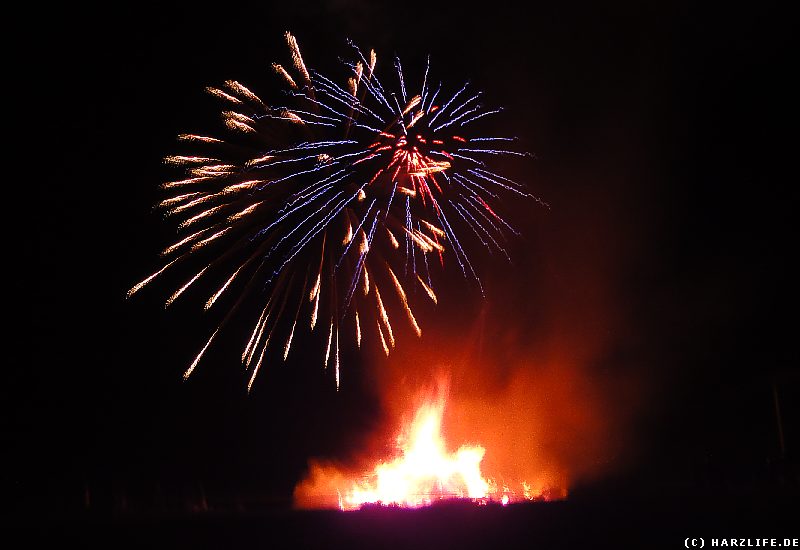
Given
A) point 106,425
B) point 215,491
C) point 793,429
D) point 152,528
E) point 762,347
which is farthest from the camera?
point 106,425

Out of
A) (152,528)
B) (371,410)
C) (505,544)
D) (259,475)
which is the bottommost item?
(505,544)

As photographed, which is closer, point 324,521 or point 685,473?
point 324,521

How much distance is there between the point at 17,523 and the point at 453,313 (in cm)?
1292

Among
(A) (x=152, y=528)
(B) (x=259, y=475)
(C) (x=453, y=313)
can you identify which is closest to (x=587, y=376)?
(C) (x=453, y=313)

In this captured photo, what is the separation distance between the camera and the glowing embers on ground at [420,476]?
2106cm

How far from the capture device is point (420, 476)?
22.2 m

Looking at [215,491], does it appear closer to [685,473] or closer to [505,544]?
[505,544]

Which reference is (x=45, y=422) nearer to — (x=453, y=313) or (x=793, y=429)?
(x=453, y=313)

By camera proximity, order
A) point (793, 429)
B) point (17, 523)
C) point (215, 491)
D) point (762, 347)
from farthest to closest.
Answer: point (215, 491) < point (762, 347) < point (793, 429) < point (17, 523)

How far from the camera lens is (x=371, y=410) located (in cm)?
2464

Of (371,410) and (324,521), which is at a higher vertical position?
(371,410)

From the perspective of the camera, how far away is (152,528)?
46.8 feet

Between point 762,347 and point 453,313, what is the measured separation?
8.73 meters

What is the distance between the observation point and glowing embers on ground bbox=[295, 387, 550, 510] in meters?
21.1
